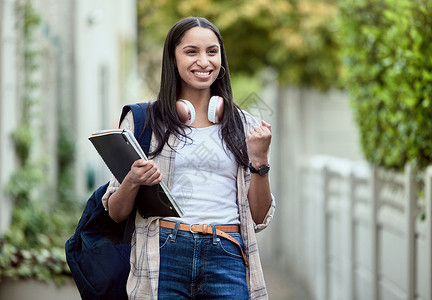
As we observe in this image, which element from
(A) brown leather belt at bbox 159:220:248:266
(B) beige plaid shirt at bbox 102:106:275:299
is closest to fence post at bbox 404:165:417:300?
(B) beige plaid shirt at bbox 102:106:275:299

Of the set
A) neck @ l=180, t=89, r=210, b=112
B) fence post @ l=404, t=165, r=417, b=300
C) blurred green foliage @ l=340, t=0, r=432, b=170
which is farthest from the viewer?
fence post @ l=404, t=165, r=417, b=300

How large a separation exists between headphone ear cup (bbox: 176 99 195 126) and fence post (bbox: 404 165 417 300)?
2.52 m

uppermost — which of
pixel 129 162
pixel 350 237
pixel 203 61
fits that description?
pixel 203 61

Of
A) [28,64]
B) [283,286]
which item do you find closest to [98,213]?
[28,64]

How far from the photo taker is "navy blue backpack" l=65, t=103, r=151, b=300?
286 cm

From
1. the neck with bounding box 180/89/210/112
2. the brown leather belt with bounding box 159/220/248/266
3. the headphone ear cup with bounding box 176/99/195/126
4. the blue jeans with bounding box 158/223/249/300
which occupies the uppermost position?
the neck with bounding box 180/89/210/112

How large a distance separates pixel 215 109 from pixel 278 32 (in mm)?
8943

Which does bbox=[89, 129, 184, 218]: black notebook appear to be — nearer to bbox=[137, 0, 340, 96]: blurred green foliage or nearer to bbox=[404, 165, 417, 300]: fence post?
bbox=[404, 165, 417, 300]: fence post

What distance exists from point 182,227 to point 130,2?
14016mm

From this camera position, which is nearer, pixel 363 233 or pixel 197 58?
pixel 197 58

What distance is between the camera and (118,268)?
286 centimetres

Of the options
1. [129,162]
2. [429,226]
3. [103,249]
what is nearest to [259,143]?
[129,162]

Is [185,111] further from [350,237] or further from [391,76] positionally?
[350,237]

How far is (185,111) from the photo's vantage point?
9.40ft
